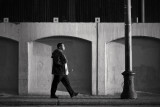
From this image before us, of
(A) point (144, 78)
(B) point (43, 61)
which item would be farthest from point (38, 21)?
(A) point (144, 78)

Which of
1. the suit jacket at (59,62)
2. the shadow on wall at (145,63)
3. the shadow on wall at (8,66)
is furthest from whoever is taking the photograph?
the shadow on wall at (145,63)

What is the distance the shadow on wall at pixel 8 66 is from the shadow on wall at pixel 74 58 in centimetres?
73

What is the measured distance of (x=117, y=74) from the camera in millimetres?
17828

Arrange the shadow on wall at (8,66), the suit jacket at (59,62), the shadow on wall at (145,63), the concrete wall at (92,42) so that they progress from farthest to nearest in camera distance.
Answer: the shadow on wall at (145,63) < the shadow on wall at (8,66) < the concrete wall at (92,42) < the suit jacket at (59,62)

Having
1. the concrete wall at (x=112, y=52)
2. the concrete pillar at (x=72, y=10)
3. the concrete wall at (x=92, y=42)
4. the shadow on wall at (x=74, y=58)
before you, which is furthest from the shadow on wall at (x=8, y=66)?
the concrete wall at (x=112, y=52)

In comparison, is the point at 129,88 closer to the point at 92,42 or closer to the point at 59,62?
the point at 59,62

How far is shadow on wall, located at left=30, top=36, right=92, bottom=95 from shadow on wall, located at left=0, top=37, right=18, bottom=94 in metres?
0.73

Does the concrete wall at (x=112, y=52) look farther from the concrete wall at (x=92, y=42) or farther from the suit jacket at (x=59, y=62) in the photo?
the suit jacket at (x=59, y=62)

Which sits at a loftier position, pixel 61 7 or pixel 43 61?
pixel 61 7

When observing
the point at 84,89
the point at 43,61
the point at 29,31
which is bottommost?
the point at 84,89

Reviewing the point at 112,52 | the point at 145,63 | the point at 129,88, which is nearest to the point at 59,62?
the point at 129,88

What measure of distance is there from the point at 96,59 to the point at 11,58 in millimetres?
3479

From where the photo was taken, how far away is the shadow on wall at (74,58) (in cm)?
1773

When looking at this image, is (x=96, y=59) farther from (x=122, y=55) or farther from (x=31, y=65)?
(x=31, y=65)
